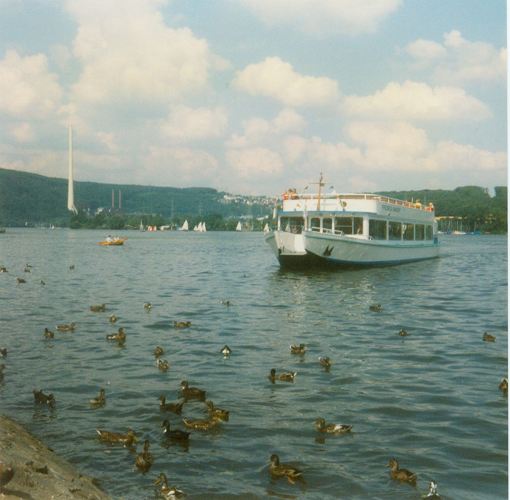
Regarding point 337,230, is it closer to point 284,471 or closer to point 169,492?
point 284,471

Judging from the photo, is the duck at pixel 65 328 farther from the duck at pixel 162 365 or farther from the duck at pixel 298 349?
the duck at pixel 298 349

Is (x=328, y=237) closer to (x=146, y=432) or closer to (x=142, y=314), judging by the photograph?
(x=142, y=314)

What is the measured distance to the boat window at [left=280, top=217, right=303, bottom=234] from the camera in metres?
43.6

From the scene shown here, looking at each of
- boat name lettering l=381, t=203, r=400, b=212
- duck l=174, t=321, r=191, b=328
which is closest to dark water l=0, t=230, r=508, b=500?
duck l=174, t=321, r=191, b=328

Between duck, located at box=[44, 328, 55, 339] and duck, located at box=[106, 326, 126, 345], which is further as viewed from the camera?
duck, located at box=[44, 328, 55, 339]

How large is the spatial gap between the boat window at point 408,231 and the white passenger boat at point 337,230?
285 centimetres

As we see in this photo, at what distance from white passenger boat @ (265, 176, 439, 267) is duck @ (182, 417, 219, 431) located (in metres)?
28.4

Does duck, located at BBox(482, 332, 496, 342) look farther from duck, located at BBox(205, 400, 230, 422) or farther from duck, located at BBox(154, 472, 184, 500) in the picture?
duck, located at BBox(154, 472, 184, 500)

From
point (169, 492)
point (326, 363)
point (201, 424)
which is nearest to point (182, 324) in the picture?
point (326, 363)

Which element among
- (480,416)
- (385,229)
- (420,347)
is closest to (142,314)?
(420,347)

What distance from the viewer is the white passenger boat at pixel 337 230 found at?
4078 cm

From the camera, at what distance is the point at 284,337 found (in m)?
20.2

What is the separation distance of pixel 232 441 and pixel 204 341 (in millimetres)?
8600

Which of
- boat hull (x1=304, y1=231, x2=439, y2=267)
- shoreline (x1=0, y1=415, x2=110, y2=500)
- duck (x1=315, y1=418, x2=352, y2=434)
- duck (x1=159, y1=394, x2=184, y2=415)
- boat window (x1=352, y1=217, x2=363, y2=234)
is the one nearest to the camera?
shoreline (x1=0, y1=415, x2=110, y2=500)
